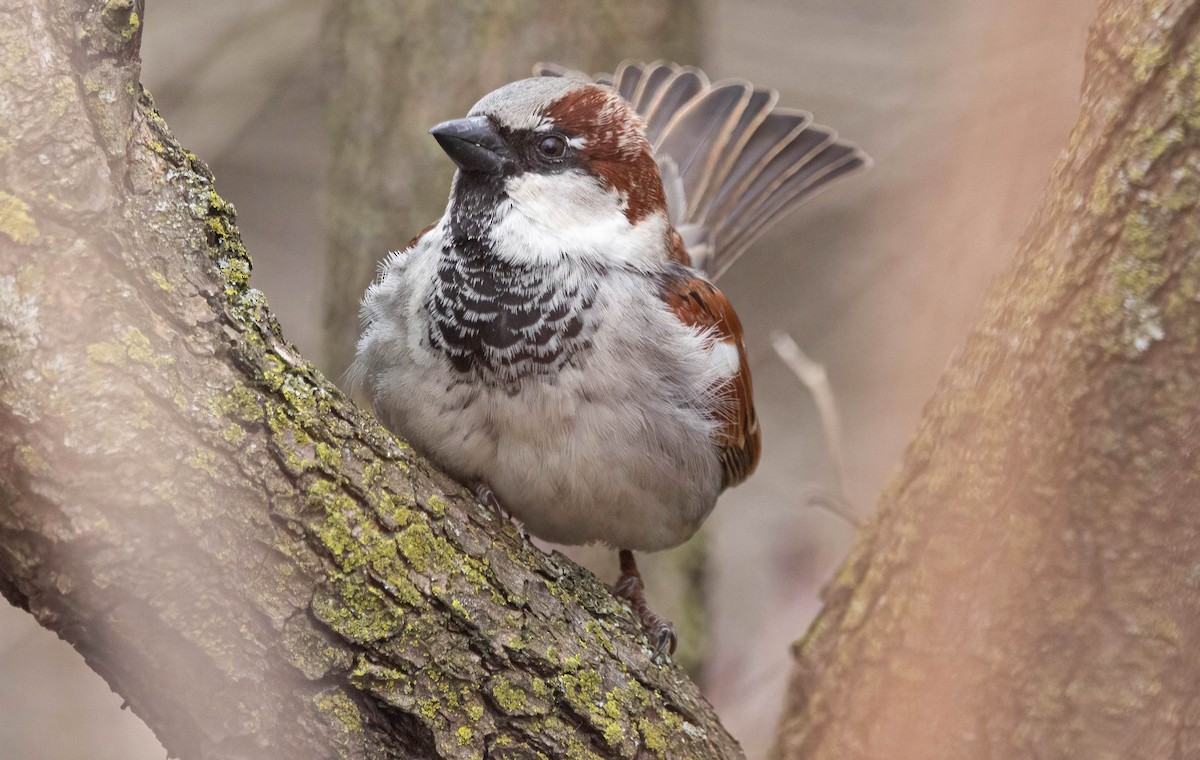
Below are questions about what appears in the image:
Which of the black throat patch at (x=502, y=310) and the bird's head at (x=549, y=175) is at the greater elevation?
the bird's head at (x=549, y=175)

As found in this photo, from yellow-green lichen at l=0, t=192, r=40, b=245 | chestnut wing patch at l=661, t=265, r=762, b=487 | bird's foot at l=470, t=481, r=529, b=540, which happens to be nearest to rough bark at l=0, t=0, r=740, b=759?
yellow-green lichen at l=0, t=192, r=40, b=245

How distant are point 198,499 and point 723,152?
7.60 ft

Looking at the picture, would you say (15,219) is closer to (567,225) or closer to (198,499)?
(198,499)

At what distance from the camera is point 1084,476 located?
1.86 m

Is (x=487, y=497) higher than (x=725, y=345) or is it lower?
lower

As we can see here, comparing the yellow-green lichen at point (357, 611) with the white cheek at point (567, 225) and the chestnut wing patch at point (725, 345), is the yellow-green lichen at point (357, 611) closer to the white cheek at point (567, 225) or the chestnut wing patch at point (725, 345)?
the white cheek at point (567, 225)

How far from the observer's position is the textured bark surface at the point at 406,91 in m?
3.50

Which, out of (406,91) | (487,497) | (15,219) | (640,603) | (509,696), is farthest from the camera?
(406,91)

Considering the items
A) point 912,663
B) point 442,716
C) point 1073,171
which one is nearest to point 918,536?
point 912,663

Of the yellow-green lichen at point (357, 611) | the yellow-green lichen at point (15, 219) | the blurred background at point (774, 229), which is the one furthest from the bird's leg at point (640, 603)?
the yellow-green lichen at point (15, 219)

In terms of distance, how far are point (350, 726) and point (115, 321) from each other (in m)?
0.63

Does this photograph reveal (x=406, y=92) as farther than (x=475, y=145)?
Yes

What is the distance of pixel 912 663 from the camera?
6.89 ft

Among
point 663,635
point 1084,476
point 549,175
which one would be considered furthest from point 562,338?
point 1084,476
